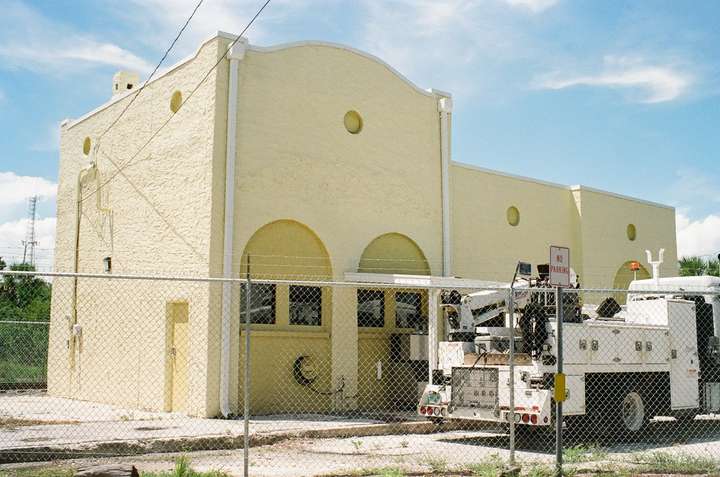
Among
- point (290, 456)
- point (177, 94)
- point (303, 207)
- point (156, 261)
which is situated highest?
point (177, 94)

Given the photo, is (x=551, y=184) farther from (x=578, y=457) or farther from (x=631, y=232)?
(x=578, y=457)

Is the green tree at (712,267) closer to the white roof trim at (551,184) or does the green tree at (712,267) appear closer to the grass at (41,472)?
the white roof trim at (551,184)

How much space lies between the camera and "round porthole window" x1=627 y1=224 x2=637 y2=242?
25812mm

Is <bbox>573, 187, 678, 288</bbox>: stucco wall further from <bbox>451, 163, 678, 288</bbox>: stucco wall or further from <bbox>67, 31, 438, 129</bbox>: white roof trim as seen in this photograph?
<bbox>67, 31, 438, 129</bbox>: white roof trim

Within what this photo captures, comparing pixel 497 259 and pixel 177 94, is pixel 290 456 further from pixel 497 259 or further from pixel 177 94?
pixel 497 259

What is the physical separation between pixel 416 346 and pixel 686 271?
20540 millimetres

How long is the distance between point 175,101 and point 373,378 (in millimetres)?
7510

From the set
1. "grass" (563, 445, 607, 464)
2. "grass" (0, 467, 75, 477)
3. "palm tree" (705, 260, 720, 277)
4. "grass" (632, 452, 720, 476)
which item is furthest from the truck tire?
"palm tree" (705, 260, 720, 277)

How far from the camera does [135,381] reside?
666 inches

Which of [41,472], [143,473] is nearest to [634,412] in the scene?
[143,473]

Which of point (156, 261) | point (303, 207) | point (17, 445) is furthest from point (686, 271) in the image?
point (17, 445)

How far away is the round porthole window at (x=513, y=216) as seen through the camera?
22.1 meters

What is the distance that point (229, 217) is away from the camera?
15234 millimetres

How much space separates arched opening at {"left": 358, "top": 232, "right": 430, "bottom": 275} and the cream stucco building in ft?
0.16
